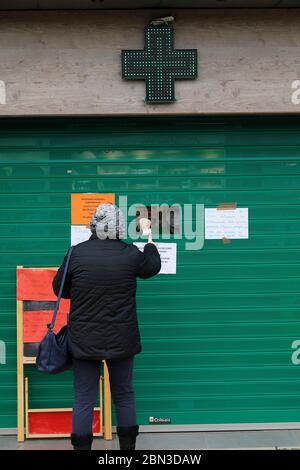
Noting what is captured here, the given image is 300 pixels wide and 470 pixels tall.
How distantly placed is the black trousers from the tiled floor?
813mm

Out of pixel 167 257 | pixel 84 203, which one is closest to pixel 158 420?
pixel 167 257

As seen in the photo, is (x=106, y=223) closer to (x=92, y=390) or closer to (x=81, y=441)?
(x=92, y=390)

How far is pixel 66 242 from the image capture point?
6.18 metres

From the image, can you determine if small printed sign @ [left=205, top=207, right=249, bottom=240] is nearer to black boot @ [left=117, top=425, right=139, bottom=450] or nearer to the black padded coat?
the black padded coat

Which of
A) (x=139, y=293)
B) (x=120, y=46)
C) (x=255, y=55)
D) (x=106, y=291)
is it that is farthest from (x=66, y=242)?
(x=255, y=55)

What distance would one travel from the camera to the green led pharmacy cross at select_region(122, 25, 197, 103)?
587 cm

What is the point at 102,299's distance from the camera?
16.2 ft

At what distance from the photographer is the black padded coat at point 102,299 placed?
494 cm

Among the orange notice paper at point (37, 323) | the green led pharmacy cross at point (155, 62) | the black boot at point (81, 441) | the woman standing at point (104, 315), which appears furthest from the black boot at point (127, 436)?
the green led pharmacy cross at point (155, 62)

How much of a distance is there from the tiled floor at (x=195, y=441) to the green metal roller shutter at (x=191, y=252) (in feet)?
0.46

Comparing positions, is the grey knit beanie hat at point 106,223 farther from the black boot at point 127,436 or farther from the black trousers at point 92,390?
the black boot at point 127,436

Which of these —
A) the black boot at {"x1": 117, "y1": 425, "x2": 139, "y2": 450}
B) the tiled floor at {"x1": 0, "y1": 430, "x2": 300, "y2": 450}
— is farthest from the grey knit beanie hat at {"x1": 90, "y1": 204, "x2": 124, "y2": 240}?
the tiled floor at {"x1": 0, "y1": 430, "x2": 300, "y2": 450}

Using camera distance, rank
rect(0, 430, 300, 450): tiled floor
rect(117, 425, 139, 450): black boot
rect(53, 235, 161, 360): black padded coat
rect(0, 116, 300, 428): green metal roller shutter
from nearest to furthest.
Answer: rect(53, 235, 161, 360): black padded coat
rect(117, 425, 139, 450): black boot
rect(0, 430, 300, 450): tiled floor
rect(0, 116, 300, 428): green metal roller shutter

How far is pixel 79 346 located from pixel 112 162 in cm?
187
